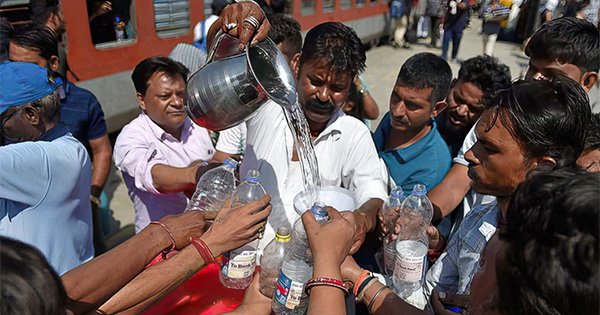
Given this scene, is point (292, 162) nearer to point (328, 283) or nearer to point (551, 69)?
point (328, 283)

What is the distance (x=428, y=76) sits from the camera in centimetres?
256

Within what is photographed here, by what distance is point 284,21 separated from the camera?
3445 millimetres

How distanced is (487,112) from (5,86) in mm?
2084

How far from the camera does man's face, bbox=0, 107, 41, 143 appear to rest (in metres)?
1.81

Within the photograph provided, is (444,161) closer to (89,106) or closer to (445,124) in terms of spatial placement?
(445,124)

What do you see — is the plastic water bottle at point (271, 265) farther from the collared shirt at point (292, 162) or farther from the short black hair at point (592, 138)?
the short black hair at point (592, 138)

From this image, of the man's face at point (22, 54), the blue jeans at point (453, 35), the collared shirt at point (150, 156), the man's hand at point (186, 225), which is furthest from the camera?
the blue jeans at point (453, 35)

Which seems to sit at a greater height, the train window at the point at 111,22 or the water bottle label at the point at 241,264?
the train window at the point at 111,22

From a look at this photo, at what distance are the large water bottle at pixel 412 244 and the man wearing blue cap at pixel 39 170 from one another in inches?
60.9

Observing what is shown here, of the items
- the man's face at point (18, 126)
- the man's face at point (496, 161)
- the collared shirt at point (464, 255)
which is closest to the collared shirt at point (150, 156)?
the man's face at point (18, 126)

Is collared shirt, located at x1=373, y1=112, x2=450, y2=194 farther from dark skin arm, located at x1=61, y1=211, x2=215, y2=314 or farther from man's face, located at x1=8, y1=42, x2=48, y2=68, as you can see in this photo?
man's face, located at x1=8, y1=42, x2=48, y2=68

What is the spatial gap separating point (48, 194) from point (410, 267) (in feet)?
5.23

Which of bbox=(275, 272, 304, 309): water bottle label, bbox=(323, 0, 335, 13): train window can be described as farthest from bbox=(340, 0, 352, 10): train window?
bbox=(275, 272, 304, 309): water bottle label

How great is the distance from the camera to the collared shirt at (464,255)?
1.61 meters
